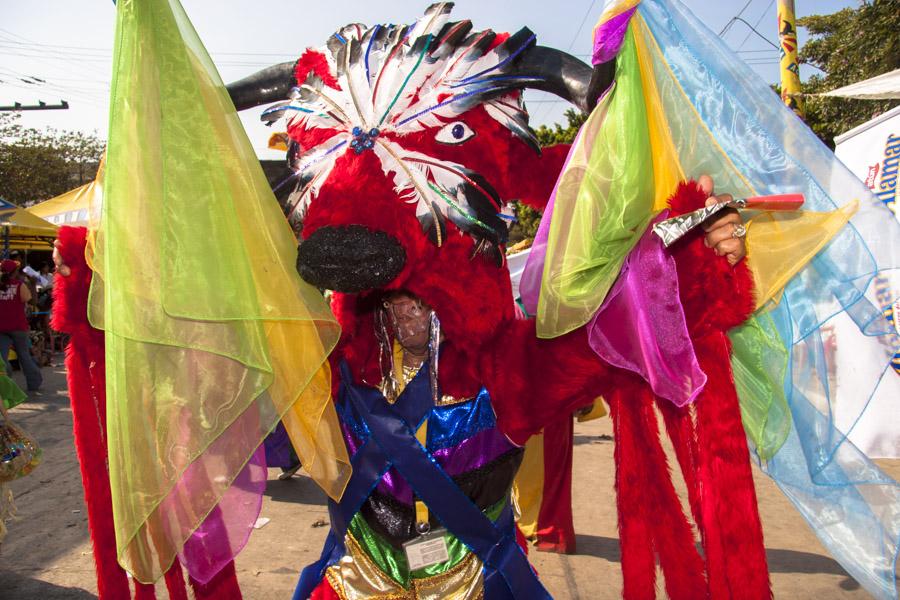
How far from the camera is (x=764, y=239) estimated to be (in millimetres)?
1705

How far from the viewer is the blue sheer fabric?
5.27 ft

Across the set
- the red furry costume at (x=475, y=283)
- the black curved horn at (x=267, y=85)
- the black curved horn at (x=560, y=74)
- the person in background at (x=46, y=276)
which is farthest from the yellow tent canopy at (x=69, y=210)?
the person in background at (x=46, y=276)

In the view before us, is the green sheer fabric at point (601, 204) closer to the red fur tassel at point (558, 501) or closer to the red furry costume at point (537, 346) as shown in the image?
the red furry costume at point (537, 346)

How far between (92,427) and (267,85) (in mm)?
1105

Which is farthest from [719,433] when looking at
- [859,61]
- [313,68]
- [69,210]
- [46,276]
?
[46,276]

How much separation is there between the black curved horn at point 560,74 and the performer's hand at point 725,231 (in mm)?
366

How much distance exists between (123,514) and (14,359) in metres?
11.5

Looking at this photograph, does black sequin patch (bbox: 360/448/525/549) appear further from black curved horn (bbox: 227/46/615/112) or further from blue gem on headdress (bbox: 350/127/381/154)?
black curved horn (bbox: 227/46/615/112)

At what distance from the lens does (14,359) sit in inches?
438

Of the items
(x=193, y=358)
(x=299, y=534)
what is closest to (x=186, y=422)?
(x=193, y=358)

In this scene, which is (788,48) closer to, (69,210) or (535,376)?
(535,376)

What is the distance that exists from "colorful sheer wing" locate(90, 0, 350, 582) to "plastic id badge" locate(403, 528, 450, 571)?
32 cm

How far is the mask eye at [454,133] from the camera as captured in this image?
1.84 m

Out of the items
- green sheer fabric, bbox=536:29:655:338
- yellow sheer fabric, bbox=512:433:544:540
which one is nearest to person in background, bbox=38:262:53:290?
yellow sheer fabric, bbox=512:433:544:540
